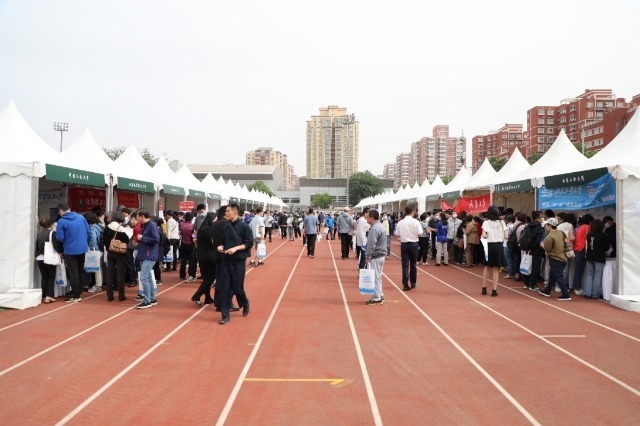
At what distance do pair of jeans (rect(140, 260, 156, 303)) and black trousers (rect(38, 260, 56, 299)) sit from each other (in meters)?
1.90

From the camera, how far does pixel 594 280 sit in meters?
9.66

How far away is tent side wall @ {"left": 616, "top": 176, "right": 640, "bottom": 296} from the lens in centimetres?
901

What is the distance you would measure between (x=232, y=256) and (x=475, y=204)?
42.7ft

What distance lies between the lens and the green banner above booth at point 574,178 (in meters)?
9.80

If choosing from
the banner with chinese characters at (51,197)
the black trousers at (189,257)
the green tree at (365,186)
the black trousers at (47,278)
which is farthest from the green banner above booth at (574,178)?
the green tree at (365,186)

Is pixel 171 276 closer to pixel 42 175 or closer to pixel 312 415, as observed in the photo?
pixel 42 175

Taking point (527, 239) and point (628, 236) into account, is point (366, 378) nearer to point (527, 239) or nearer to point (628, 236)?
point (628, 236)

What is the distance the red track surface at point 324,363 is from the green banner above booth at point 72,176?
245cm

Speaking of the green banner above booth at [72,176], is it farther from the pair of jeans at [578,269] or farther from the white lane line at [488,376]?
the pair of jeans at [578,269]

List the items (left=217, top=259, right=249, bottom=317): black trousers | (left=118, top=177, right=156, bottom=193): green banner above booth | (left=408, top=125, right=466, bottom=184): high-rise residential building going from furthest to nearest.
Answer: (left=408, top=125, right=466, bottom=184): high-rise residential building → (left=118, top=177, right=156, bottom=193): green banner above booth → (left=217, top=259, right=249, bottom=317): black trousers

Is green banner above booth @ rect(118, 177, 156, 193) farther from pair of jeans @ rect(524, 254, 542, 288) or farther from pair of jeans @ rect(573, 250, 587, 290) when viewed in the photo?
pair of jeans @ rect(573, 250, 587, 290)

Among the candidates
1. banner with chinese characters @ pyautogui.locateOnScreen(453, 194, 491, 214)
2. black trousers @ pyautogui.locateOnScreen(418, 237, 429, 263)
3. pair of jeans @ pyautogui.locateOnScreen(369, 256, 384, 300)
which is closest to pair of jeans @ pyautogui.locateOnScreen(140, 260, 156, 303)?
pair of jeans @ pyautogui.locateOnScreen(369, 256, 384, 300)

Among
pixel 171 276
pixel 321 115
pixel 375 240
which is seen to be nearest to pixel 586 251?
pixel 375 240

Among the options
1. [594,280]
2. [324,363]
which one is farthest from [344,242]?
[324,363]
